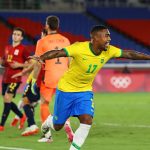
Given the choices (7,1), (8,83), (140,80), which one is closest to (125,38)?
(7,1)

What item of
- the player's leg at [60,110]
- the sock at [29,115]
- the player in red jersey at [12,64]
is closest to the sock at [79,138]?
the player's leg at [60,110]

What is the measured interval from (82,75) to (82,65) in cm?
17

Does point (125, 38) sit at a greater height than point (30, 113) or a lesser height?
lesser

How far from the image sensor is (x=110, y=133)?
13094 millimetres

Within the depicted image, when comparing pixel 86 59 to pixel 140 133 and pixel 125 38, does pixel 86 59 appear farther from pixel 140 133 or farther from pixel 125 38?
pixel 125 38

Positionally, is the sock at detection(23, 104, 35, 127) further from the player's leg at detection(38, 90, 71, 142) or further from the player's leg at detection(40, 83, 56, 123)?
the player's leg at detection(38, 90, 71, 142)

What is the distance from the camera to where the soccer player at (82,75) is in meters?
9.71

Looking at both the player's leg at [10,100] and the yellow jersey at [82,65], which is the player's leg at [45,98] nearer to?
the player's leg at [10,100]

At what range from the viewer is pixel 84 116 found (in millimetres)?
9805

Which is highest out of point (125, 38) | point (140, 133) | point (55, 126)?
point (55, 126)

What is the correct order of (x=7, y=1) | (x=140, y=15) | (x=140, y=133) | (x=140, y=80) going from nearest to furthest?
(x=140, y=133)
(x=140, y=80)
(x=7, y=1)
(x=140, y=15)

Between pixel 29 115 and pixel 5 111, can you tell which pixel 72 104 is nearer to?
pixel 29 115

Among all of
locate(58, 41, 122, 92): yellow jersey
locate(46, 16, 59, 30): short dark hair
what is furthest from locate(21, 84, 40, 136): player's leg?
locate(58, 41, 122, 92): yellow jersey

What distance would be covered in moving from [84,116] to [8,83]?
427 centimetres
